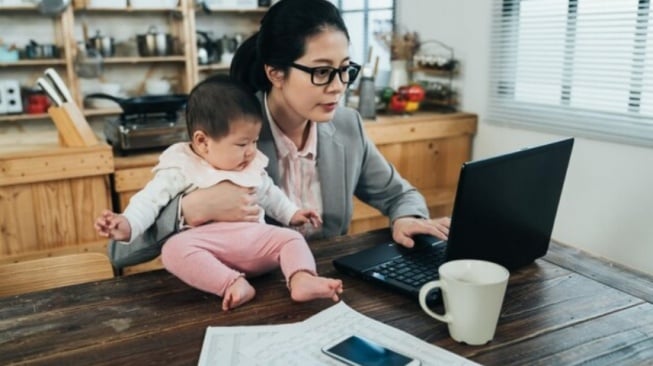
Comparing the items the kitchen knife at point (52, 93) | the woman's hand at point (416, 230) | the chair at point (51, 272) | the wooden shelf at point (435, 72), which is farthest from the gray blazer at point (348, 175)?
the wooden shelf at point (435, 72)

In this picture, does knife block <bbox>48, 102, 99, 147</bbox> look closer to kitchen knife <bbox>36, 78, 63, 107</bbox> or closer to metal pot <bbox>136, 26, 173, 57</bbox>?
kitchen knife <bbox>36, 78, 63, 107</bbox>

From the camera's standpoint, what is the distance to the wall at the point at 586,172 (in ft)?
7.47

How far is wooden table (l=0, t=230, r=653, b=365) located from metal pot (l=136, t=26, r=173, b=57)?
3726mm

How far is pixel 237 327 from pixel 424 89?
8.40 feet

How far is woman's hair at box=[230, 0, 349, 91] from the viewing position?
1462mm

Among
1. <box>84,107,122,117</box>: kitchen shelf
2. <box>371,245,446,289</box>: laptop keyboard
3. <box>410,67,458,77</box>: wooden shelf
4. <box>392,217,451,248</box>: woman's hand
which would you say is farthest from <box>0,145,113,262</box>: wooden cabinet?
<box>84,107,122,117</box>: kitchen shelf

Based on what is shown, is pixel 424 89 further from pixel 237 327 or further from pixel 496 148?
pixel 237 327

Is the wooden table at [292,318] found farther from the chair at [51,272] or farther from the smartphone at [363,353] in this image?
the chair at [51,272]

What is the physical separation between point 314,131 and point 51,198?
1334 millimetres

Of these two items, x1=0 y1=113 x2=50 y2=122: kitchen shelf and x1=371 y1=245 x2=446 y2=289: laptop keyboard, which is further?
x1=0 y1=113 x2=50 y2=122: kitchen shelf

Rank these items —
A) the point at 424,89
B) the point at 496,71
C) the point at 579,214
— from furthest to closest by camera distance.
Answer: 1. the point at 424,89
2. the point at 496,71
3. the point at 579,214

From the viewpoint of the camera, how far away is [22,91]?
4.46 meters

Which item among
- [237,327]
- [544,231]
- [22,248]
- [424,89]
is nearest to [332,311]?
[237,327]

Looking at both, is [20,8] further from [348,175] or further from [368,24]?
[348,175]
